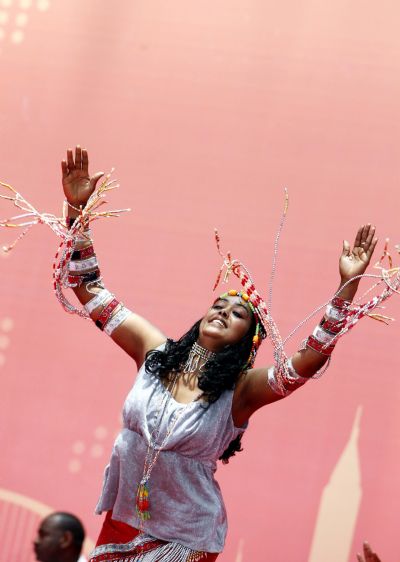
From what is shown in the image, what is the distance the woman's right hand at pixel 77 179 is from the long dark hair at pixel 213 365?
49cm

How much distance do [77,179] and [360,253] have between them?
2.79 ft

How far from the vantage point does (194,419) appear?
283 cm

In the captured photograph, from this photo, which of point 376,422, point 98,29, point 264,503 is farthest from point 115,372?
point 98,29

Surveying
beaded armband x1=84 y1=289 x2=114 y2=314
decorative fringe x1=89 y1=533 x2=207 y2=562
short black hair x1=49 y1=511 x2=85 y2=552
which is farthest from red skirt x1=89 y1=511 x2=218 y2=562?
beaded armband x1=84 y1=289 x2=114 y2=314

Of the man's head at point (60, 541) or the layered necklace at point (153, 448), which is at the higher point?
the layered necklace at point (153, 448)

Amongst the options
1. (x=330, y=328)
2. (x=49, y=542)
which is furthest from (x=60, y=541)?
(x=330, y=328)

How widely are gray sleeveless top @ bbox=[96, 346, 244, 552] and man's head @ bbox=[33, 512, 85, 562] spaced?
0.30 meters

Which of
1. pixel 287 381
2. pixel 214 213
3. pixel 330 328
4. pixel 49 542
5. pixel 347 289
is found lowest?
pixel 49 542

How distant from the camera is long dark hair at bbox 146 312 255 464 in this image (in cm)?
289

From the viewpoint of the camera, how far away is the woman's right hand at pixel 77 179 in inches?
121

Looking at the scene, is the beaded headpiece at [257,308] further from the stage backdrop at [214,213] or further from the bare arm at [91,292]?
the stage backdrop at [214,213]

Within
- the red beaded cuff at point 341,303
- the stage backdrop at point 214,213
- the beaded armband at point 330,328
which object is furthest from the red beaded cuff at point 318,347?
the stage backdrop at point 214,213

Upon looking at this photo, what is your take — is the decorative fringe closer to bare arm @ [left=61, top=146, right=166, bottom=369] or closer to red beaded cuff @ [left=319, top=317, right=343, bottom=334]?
bare arm @ [left=61, top=146, right=166, bottom=369]

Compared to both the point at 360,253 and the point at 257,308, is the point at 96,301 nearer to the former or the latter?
the point at 257,308
